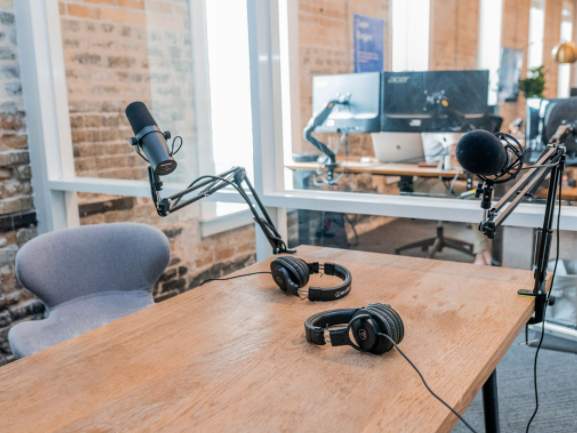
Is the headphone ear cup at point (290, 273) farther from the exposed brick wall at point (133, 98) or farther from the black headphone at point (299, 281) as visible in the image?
the exposed brick wall at point (133, 98)

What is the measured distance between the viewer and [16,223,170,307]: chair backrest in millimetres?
1831

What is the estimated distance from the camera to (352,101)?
2.92 m

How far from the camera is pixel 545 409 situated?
205cm

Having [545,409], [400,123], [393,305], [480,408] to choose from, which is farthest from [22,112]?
[545,409]

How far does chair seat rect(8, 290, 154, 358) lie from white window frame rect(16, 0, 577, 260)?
500mm

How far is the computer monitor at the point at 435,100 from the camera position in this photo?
271 cm

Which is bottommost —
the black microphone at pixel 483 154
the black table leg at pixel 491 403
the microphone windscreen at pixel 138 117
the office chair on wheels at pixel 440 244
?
the office chair on wheels at pixel 440 244

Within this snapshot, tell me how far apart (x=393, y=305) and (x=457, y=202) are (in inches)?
25.7

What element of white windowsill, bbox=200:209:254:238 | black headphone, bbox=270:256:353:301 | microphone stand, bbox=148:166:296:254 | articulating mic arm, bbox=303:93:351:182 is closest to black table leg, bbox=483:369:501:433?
black headphone, bbox=270:256:353:301

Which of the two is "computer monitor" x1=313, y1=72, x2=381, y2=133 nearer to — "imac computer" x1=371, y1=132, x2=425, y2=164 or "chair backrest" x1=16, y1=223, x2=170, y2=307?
"imac computer" x1=371, y1=132, x2=425, y2=164

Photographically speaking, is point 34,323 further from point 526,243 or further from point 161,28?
point 526,243

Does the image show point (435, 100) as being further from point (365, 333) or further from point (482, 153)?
point (365, 333)

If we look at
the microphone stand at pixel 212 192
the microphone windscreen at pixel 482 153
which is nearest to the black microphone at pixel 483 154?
the microphone windscreen at pixel 482 153

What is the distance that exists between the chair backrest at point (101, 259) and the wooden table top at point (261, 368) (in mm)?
613
